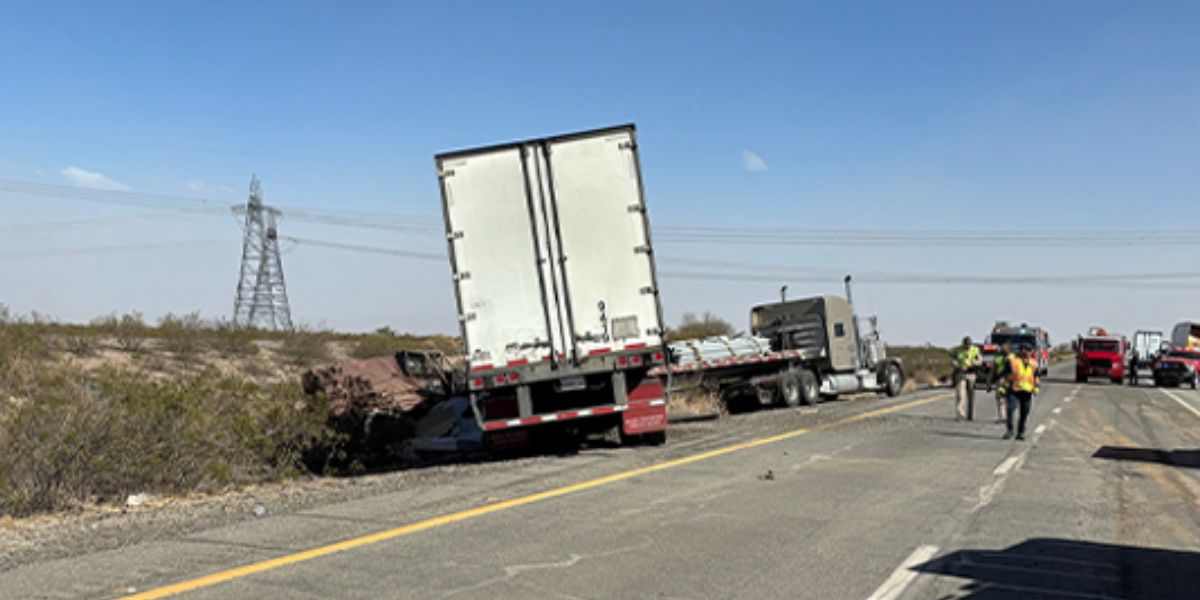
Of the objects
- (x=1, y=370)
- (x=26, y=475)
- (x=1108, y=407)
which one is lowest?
(x=1108, y=407)

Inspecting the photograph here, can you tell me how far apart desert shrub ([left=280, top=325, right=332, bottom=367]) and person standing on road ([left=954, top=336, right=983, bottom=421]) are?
18.5 metres

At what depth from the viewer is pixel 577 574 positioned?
20.9 ft

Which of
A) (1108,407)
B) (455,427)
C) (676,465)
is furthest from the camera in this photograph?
(1108,407)

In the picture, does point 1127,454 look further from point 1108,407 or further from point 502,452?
point 1108,407

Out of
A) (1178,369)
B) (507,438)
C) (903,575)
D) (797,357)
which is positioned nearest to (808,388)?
(797,357)

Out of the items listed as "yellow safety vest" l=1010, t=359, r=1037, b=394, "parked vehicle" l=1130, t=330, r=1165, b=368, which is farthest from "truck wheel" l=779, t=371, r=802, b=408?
"parked vehicle" l=1130, t=330, r=1165, b=368

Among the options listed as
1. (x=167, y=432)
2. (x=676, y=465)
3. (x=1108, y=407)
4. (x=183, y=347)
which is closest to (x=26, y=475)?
(x=167, y=432)

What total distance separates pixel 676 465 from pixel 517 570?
19.6ft

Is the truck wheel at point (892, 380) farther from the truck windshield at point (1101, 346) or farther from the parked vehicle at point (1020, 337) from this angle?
the truck windshield at point (1101, 346)

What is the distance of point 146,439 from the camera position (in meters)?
11.2

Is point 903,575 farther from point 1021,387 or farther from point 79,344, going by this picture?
point 79,344

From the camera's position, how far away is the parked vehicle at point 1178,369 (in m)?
41.4

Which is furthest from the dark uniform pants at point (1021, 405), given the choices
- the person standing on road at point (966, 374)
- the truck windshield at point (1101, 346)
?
the truck windshield at point (1101, 346)

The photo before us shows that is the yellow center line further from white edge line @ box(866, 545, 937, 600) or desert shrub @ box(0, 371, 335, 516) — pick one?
desert shrub @ box(0, 371, 335, 516)
